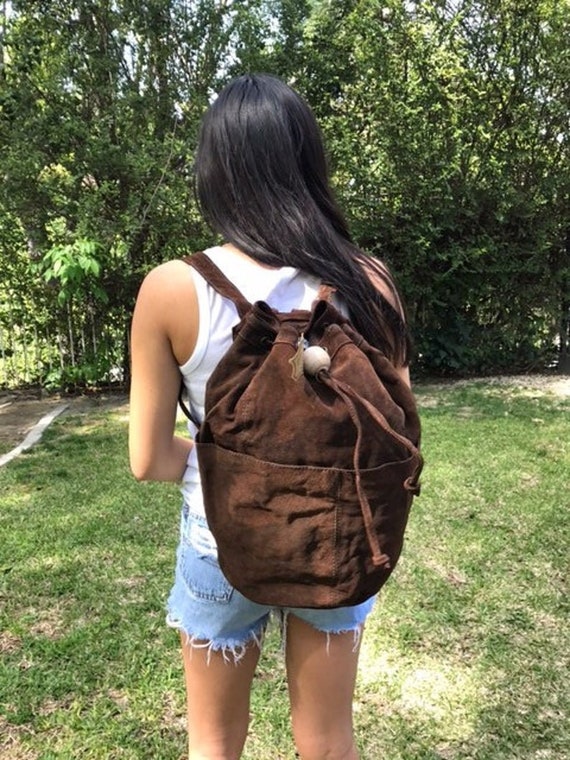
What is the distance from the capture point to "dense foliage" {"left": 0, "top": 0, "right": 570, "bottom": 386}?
23.8 feet

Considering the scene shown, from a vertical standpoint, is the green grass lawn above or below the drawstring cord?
below

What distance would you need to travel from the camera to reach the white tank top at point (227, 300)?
1.16 meters

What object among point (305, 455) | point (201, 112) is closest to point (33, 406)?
point (201, 112)

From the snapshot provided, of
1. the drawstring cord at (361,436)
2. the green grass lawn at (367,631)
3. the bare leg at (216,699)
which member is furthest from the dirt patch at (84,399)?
the drawstring cord at (361,436)

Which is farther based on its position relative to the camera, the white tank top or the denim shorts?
the denim shorts

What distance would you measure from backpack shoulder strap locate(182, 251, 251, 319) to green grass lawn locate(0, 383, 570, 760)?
173 centimetres

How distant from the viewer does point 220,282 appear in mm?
1160

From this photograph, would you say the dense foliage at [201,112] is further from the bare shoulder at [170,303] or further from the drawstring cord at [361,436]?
the drawstring cord at [361,436]

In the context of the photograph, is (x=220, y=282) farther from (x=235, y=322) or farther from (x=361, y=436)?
(x=361, y=436)

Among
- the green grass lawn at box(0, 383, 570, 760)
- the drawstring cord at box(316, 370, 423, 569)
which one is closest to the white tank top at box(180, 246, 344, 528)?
the drawstring cord at box(316, 370, 423, 569)

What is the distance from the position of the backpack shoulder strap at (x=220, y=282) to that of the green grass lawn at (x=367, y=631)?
1.73m

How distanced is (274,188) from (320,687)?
972mm

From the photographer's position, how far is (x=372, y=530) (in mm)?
1122

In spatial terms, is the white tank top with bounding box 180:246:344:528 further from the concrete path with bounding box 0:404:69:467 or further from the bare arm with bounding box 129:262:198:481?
the concrete path with bounding box 0:404:69:467
